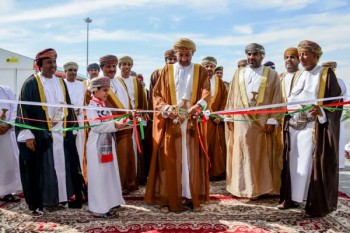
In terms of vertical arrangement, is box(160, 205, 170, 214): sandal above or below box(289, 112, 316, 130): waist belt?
below

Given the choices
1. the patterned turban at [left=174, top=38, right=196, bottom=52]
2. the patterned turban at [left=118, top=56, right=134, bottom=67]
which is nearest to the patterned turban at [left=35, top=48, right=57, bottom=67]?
the patterned turban at [left=174, top=38, right=196, bottom=52]

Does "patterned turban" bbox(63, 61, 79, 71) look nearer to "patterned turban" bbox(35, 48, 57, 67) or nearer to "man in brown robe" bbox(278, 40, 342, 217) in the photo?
"patterned turban" bbox(35, 48, 57, 67)

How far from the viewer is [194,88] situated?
4703 mm

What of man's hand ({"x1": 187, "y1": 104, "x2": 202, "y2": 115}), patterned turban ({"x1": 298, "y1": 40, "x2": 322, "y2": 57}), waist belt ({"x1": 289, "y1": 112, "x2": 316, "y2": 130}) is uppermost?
patterned turban ({"x1": 298, "y1": 40, "x2": 322, "y2": 57})

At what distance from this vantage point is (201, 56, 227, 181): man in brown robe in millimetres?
6676

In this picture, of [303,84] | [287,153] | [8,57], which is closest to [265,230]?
[287,153]

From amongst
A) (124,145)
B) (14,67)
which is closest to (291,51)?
(124,145)

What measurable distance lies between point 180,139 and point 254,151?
1067 mm

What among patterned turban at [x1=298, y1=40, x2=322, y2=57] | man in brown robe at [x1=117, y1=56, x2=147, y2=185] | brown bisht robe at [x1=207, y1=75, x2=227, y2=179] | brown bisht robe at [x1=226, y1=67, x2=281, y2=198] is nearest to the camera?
patterned turban at [x1=298, y1=40, x2=322, y2=57]

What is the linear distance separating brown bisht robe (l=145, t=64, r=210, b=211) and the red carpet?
185 millimetres

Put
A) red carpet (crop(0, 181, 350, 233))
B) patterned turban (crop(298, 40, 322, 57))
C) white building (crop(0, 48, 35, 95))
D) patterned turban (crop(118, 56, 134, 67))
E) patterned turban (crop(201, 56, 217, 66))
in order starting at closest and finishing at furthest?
red carpet (crop(0, 181, 350, 233))
patterned turban (crop(298, 40, 322, 57))
patterned turban (crop(118, 56, 134, 67))
patterned turban (crop(201, 56, 217, 66))
white building (crop(0, 48, 35, 95))

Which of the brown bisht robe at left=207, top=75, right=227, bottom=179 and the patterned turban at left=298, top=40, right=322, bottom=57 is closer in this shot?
the patterned turban at left=298, top=40, right=322, bottom=57

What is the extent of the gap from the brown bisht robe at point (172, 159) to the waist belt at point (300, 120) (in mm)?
1081

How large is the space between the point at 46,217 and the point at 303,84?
3.40 metres
